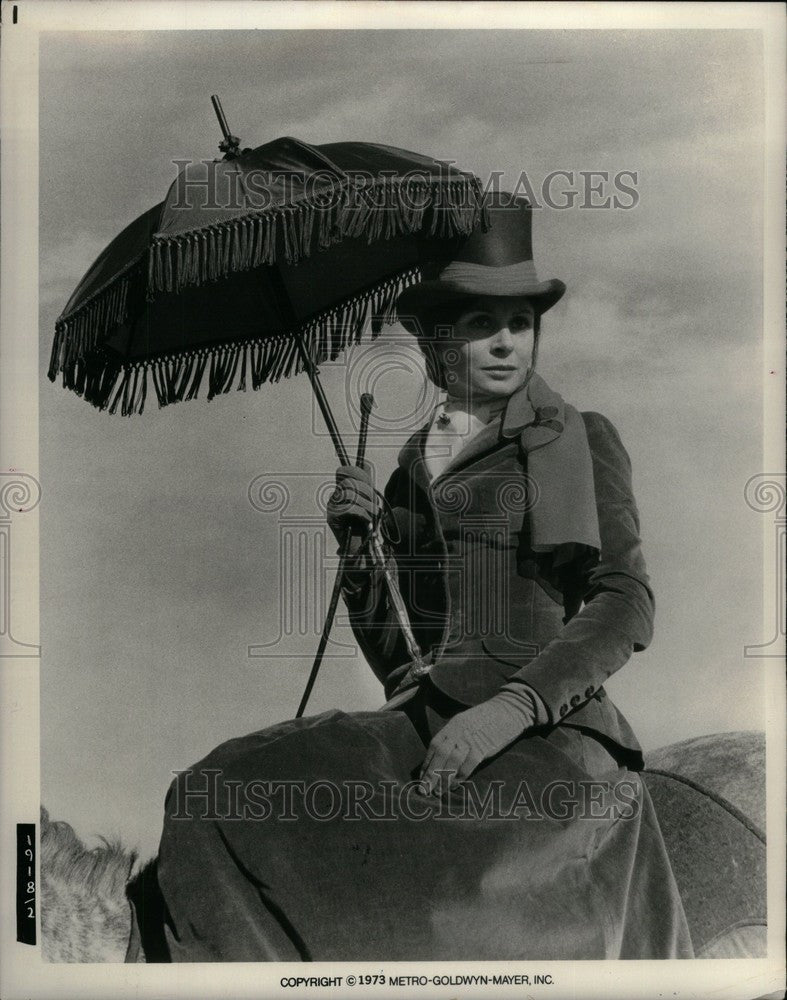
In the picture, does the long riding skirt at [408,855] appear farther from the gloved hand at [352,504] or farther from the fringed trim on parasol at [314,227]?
the fringed trim on parasol at [314,227]

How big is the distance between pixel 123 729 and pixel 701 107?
12.1 ft

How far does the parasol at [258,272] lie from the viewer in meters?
5.43

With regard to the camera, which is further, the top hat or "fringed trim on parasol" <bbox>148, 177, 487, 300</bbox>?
the top hat

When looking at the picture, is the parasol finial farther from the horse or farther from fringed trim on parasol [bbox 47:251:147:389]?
the horse

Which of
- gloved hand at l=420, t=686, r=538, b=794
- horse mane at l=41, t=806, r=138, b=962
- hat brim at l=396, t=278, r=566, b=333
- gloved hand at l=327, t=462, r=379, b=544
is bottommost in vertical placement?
horse mane at l=41, t=806, r=138, b=962

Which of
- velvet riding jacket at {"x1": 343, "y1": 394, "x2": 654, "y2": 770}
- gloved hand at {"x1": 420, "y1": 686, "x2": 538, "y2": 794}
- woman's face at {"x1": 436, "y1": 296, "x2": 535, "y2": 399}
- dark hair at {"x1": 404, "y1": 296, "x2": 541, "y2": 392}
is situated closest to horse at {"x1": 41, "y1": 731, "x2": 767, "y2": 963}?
velvet riding jacket at {"x1": 343, "y1": 394, "x2": 654, "y2": 770}

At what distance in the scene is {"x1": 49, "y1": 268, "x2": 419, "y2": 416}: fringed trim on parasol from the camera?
588 centimetres

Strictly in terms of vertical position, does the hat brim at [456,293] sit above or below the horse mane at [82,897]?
above

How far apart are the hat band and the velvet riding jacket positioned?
0.59m

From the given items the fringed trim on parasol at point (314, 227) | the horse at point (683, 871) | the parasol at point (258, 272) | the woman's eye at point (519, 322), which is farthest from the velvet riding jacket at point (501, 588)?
the fringed trim on parasol at point (314, 227)

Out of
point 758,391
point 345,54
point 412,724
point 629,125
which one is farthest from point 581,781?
point 345,54

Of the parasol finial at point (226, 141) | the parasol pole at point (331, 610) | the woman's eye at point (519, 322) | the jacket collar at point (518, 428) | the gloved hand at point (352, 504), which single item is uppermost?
the parasol finial at point (226, 141)

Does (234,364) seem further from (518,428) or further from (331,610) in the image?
(518,428)

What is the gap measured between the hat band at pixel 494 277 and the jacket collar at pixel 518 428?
0.38 m
